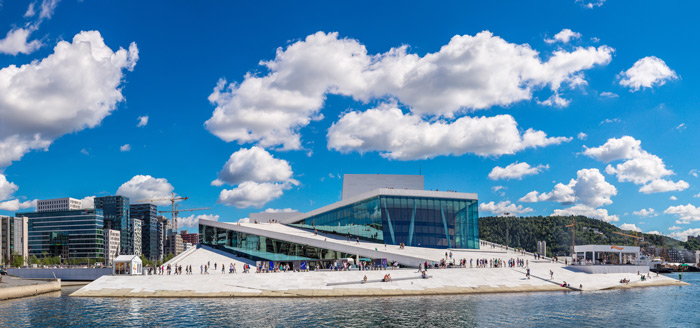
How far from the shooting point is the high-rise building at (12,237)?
168 metres

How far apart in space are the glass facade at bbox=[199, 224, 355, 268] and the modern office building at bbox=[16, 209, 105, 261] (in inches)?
4904

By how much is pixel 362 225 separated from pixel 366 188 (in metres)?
28.2

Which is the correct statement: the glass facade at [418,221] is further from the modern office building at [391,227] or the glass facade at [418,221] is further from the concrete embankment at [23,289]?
the concrete embankment at [23,289]

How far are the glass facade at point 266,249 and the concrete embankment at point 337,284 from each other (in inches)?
476

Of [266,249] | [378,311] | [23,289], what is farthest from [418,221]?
[23,289]

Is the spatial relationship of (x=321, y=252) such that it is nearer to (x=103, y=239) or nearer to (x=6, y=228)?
(x=6, y=228)

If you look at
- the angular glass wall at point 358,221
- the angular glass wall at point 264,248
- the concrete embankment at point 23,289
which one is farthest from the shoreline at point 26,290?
the angular glass wall at point 358,221

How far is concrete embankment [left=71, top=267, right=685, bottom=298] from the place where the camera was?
Result: 49531mm

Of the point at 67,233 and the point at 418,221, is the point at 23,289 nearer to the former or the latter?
the point at 418,221

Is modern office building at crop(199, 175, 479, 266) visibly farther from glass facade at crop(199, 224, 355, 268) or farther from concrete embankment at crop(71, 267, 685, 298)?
concrete embankment at crop(71, 267, 685, 298)

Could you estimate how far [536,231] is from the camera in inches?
7697

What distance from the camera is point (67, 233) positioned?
189750 millimetres

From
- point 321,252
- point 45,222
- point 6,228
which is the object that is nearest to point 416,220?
point 321,252

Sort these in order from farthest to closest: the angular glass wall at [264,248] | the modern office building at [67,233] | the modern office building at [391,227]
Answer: the modern office building at [67,233] → the modern office building at [391,227] → the angular glass wall at [264,248]
